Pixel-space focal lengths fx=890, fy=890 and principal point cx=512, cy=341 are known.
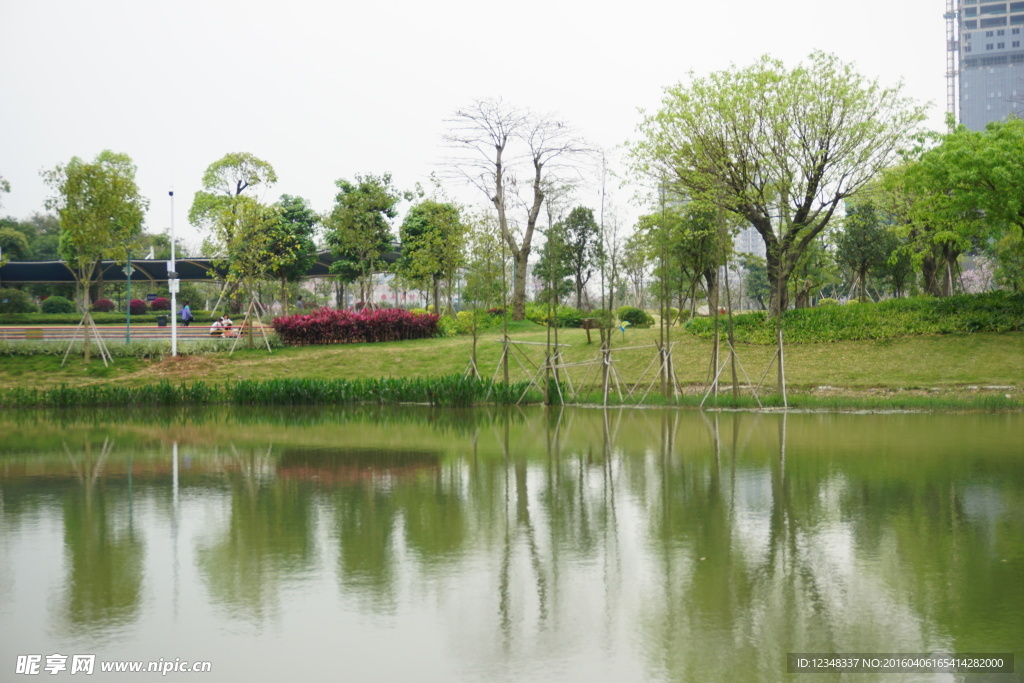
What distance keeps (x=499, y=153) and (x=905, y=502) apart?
27.2m

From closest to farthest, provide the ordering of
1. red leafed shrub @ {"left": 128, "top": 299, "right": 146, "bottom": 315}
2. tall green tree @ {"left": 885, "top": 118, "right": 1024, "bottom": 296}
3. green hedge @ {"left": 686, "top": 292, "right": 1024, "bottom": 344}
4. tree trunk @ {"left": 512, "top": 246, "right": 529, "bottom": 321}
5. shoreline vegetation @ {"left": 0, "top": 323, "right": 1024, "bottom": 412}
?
1. shoreline vegetation @ {"left": 0, "top": 323, "right": 1024, "bottom": 412}
2. tall green tree @ {"left": 885, "top": 118, "right": 1024, "bottom": 296}
3. green hedge @ {"left": 686, "top": 292, "right": 1024, "bottom": 344}
4. tree trunk @ {"left": 512, "top": 246, "right": 529, "bottom": 321}
5. red leafed shrub @ {"left": 128, "top": 299, "right": 146, "bottom": 315}

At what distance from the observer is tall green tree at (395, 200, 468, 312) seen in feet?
113

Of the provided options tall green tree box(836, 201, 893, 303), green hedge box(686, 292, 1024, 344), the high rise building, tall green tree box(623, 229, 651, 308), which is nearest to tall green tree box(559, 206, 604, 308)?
tall green tree box(623, 229, 651, 308)

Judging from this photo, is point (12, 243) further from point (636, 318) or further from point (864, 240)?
point (864, 240)

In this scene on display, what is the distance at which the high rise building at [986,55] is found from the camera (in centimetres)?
13462

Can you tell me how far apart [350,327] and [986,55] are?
14030 centimetres

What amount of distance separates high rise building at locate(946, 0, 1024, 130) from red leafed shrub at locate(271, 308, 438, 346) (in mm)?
128675

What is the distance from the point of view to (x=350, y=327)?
2948cm

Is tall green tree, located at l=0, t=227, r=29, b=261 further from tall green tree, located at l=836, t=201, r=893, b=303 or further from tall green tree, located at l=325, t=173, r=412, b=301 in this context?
tall green tree, located at l=836, t=201, r=893, b=303

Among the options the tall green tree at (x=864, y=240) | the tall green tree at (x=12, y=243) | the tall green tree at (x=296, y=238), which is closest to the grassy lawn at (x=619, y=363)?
the tall green tree at (x=864, y=240)

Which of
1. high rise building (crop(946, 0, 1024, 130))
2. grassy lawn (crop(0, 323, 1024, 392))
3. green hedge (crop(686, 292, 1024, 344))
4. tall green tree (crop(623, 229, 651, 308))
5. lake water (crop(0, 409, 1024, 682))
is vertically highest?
high rise building (crop(946, 0, 1024, 130))

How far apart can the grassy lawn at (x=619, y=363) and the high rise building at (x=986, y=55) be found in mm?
127998

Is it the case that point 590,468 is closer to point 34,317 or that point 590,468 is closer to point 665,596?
point 665,596

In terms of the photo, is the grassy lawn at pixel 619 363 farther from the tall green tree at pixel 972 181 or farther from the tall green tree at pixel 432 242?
the tall green tree at pixel 432 242
